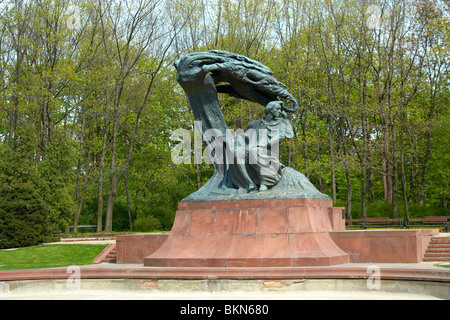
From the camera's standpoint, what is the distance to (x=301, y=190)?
13109 mm

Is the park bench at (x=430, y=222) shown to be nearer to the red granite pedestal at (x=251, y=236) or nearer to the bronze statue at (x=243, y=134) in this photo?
the bronze statue at (x=243, y=134)

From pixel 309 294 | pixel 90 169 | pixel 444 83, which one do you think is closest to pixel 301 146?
pixel 444 83

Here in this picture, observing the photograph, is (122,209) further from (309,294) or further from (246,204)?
(309,294)

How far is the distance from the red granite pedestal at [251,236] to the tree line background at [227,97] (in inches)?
547

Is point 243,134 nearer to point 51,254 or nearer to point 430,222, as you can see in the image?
point 51,254

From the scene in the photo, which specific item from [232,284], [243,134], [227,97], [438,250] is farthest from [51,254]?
[227,97]

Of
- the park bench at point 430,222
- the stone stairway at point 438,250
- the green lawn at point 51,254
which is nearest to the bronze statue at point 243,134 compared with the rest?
the stone stairway at point 438,250

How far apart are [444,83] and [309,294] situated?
28.6 metres

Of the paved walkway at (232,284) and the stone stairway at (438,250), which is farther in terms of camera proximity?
the stone stairway at (438,250)

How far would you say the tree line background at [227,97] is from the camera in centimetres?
2684

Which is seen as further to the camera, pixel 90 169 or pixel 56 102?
pixel 90 169

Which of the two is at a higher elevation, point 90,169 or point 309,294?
point 90,169

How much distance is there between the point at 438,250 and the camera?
1373 cm
